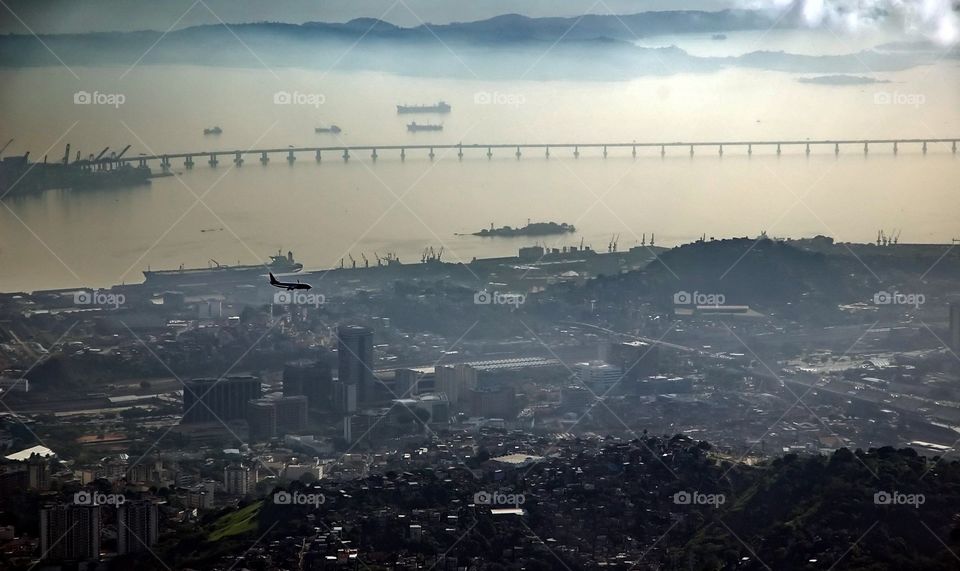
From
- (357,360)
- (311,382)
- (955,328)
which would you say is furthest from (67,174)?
(955,328)

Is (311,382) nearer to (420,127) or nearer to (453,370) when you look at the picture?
(453,370)

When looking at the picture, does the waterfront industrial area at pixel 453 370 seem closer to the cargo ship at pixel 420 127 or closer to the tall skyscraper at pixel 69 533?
the tall skyscraper at pixel 69 533

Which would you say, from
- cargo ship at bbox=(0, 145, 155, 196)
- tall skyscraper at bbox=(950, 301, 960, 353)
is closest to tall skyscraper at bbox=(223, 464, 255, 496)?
tall skyscraper at bbox=(950, 301, 960, 353)

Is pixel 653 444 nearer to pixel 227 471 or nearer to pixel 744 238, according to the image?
pixel 227 471

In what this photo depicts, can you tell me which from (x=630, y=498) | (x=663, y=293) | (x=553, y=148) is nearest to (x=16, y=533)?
→ (x=630, y=498)

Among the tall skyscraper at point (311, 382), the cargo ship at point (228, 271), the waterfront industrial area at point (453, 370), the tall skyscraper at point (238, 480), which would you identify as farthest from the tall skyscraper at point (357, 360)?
the cargo ship at point (228, 271)
